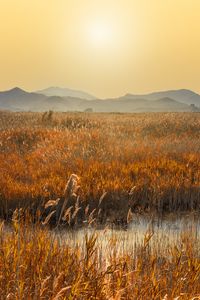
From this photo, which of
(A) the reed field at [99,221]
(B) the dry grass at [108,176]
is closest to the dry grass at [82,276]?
(A) the reed field at [99,221]

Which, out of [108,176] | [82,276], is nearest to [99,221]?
[108,176]

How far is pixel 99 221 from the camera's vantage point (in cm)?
697

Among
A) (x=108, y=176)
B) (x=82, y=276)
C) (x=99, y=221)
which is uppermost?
(x=108, y=176)

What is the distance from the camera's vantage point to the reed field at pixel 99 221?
368cm

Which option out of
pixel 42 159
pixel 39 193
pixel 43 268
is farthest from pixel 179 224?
pixel 42 159

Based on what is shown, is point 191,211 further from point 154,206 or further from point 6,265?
point 6,265

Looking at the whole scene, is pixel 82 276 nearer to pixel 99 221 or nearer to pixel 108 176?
pixel 99 221

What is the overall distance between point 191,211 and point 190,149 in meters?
4.77

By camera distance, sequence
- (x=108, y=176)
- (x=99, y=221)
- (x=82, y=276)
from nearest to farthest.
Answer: (x=82, y=276) → (x=99, y=221) → (x=108, y=176)

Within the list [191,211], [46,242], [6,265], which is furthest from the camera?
[191,211]

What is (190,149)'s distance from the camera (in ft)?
39.9

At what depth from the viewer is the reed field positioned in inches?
145

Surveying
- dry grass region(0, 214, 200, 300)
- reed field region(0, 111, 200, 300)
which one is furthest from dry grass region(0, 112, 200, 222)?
dry grass region(0, 214, 200, 300)

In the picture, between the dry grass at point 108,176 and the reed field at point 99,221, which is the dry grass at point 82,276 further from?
the dry grass at point 108,176
